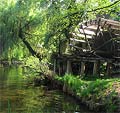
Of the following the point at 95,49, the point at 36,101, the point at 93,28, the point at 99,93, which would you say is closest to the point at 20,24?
the point at 93,28

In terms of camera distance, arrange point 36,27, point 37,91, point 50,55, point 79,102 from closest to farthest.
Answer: point 79,102 → point 37,91 → point 50,55 → point 36,27

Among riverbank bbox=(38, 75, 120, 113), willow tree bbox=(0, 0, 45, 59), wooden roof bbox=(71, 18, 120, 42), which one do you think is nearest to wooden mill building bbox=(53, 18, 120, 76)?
wooden roof bbox=(71, 18, 120, 42)

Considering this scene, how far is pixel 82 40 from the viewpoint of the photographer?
26984mm

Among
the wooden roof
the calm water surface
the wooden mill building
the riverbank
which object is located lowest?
the calm water surface

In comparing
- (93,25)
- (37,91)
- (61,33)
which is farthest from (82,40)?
(37,91)

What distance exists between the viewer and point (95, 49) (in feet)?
85.3

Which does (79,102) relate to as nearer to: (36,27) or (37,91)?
(37,91)

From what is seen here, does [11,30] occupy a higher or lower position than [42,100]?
higher

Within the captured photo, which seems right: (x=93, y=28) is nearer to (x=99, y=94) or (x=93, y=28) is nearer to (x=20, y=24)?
(x=20, y=24)

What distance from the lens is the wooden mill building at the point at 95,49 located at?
82.8ft

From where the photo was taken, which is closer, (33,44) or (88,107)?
(88,107)

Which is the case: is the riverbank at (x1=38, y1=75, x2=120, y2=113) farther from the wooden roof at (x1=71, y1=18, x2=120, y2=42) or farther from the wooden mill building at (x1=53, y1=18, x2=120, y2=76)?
the wooden roof at (x1=71, y1=18, x2=120, y2=42)

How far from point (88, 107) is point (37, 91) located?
322 inches

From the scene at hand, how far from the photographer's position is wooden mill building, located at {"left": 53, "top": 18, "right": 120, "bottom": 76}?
2523 cm
